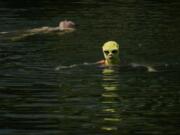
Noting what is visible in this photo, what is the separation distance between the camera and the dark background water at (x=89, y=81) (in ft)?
45.6

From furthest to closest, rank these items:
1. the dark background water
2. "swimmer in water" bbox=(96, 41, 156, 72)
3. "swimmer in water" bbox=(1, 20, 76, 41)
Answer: "swimmer in water" bbox=(1, 20, 76, 41) < "swimmer in water" bbox=(96, 41, 156, 72) < the dark background water

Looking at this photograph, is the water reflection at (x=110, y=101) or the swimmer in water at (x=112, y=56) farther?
the swimmer in water at (x=112, y=56)

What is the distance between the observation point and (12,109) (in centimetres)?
1512

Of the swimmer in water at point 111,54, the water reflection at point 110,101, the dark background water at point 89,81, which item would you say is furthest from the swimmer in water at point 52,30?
the water reflection at point 110,101

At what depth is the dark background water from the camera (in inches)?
547

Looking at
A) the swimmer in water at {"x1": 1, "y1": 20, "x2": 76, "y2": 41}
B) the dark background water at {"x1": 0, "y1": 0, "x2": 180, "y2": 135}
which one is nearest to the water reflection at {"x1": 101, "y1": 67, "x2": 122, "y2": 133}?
the dark background water at {"x1": 0, "y1": 0, "x2": 180, "y2": 135}

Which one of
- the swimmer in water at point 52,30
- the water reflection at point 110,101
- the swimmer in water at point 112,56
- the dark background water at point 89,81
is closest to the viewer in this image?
the water reflection at point 110,101

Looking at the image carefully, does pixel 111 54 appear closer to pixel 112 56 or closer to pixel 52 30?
pixel 112 56

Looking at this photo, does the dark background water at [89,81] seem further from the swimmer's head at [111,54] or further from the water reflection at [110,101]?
the swimmer's head at [111,54]

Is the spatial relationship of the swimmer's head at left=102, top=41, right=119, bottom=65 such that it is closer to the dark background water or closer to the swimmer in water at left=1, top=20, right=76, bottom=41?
the dark background water

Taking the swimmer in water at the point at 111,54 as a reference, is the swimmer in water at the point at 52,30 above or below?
above

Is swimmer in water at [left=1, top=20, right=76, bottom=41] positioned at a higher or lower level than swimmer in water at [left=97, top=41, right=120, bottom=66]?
higher

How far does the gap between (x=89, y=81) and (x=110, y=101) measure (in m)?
2.26

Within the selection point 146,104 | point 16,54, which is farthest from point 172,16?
point 146,104
